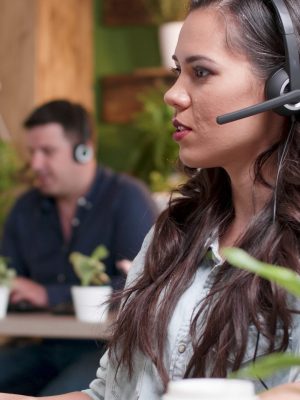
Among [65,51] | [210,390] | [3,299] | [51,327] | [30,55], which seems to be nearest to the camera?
[210,390]

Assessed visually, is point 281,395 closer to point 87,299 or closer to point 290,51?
point 290,51

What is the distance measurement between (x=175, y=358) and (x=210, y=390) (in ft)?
1.91

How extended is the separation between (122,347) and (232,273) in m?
0.21

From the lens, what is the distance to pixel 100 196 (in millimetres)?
3469

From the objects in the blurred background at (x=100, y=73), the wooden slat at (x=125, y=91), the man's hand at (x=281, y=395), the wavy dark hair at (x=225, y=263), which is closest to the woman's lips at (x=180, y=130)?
the wavy dark hair at (x=225, y=263)

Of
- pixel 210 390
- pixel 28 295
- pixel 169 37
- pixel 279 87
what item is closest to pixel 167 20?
pixel 169 37

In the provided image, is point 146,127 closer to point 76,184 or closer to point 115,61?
point 115,61

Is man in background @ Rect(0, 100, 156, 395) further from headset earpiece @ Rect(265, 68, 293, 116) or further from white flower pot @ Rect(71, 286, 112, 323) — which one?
headset earpiece @ Rect(265, 68, 293, 116)

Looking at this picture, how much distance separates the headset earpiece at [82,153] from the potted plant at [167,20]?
1.35 m

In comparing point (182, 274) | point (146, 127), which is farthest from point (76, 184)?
point (182, 274)

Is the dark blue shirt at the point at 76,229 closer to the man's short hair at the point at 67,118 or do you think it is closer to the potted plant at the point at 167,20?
the man's short hair at the point at 67,118

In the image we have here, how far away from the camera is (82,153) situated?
3.60 meters

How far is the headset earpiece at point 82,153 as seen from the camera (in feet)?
11.7

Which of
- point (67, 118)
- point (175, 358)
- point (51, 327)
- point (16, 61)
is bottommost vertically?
point (51, 327)
